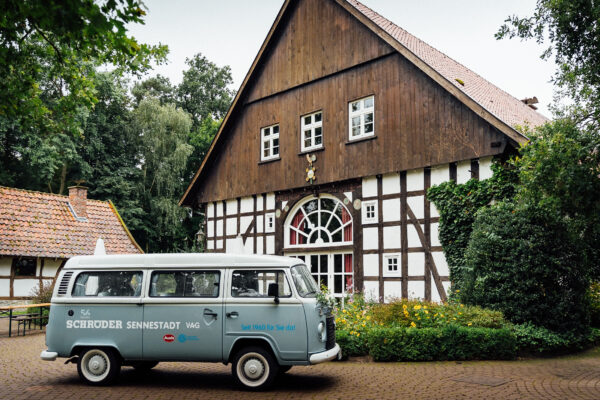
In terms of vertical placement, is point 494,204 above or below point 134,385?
above

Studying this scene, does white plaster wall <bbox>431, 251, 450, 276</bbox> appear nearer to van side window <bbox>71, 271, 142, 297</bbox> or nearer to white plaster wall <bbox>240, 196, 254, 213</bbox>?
white plaster wall <bbox>240, 196, 254, 213</bbox>

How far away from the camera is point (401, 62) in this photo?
608 inches

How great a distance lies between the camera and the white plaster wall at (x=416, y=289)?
46.8ft

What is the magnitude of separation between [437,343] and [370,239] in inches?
218

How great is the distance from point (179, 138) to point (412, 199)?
24367mm

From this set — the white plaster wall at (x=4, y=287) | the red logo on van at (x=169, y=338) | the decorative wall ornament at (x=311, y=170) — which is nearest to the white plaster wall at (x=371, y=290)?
the decorative wall ornament at (x=311, y=170)

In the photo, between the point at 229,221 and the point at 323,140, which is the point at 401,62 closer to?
the point at 323,140

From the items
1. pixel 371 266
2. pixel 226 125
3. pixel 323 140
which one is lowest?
pixel 371 266

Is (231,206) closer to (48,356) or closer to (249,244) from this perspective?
(249,244)

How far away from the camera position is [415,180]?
48.9 ft

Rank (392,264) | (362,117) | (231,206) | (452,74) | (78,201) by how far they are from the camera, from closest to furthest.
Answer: (392,264)
(362,117)
(452,74)
(231,206)
(78,201)

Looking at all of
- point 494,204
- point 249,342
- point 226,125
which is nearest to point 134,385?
point 249,342

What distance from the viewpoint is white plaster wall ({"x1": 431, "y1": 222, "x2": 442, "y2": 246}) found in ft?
46.5

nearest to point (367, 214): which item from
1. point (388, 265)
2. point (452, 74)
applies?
point (388, 265)
